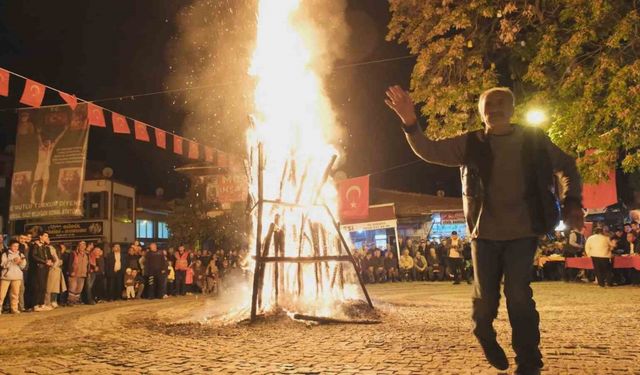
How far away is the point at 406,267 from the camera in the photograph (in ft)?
76.7

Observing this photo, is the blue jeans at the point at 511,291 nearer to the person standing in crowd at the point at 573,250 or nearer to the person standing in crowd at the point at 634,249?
the person standing in crowd at the point at 634,249

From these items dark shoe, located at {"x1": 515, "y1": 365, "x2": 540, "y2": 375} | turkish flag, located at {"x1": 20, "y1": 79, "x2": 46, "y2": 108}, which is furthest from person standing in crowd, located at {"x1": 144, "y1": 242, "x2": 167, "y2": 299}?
dark shoe, located at {"x1": 515, "y1": 365, "x2": 540, "y2": 375}

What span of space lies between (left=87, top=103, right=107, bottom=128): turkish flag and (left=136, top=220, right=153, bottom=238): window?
3428cm

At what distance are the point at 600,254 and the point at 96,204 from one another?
103ft

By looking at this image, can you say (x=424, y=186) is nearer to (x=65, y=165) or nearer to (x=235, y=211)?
(x=235, y=211)

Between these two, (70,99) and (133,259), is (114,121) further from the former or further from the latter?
(133,259)

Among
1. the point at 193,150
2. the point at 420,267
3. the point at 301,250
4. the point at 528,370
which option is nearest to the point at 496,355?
the point at 528,370

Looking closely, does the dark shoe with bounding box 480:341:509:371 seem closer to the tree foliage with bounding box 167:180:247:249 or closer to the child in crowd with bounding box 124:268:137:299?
the child in crowd with bounding box 124:268:137:299

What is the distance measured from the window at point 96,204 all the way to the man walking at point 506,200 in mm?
36806

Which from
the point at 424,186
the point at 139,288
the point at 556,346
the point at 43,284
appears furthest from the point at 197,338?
the point at 424,186

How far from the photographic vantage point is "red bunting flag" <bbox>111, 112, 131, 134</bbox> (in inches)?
553

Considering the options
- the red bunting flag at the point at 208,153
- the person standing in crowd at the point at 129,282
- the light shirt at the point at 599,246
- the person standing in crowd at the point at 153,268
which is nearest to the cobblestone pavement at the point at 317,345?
the light shirt at the point at 599,246

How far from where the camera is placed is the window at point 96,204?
37.8m

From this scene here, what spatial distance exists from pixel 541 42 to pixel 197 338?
9345 millimetres
